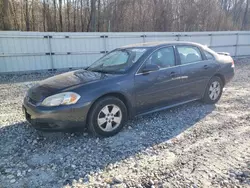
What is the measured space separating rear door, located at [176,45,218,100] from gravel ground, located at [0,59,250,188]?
1.77ft

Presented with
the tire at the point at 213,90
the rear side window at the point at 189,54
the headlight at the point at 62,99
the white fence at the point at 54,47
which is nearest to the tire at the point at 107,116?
the headlight at the point at 62,99

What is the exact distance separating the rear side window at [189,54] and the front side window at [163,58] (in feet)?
0.85

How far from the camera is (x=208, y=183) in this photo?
2.50m

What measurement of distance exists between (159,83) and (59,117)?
6.46ft

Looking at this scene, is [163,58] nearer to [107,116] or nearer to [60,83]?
[107,116]

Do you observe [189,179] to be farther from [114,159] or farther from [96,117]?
[96,117]

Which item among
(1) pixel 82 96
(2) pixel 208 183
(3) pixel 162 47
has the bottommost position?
(2) pixel 208 183

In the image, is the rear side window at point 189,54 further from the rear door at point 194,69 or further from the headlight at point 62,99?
the headlight at point 62,99

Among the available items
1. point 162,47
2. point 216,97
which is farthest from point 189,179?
point 216,97

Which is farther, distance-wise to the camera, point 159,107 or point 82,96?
point 159,107

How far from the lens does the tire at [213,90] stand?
5082 millimetres

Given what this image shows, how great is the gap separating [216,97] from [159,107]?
1921 mm

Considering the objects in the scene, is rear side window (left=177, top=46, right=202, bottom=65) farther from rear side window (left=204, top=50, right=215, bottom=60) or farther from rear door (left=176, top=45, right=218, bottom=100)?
rear side window (left=204, top=50, right=215, bottom=60)

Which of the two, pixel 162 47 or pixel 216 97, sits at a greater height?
pixel 162 47
